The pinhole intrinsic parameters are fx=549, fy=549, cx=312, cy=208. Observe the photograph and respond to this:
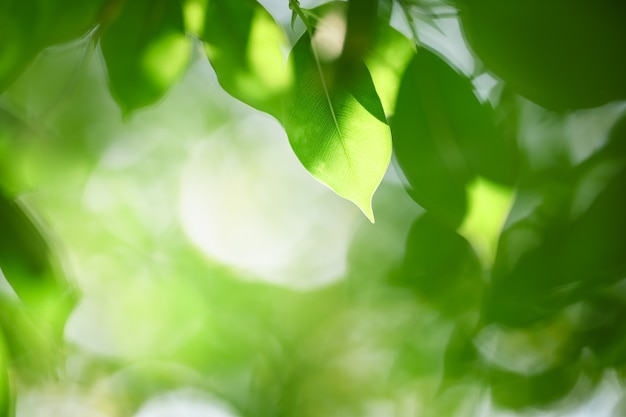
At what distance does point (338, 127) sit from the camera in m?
0.29

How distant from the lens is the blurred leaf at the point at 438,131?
0.33m

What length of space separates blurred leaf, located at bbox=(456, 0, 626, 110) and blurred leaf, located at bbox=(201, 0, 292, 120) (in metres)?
0.13

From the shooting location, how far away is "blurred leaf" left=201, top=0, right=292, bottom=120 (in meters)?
0.32

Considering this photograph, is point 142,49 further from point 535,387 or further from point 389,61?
point 535,387

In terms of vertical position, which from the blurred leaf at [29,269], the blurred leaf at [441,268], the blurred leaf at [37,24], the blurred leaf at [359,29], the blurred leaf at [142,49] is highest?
the blurred leaf at [37,24]

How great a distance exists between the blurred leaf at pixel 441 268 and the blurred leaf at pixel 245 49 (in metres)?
0.22

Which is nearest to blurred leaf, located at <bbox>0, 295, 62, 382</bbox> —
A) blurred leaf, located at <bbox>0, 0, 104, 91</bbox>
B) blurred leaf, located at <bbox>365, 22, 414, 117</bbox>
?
blurred leaf, located at <bbox>0, 0, 104, 91</bbox>

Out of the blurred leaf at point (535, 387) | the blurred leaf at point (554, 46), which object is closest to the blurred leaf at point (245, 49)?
the blurred leaf at point (554, 46)

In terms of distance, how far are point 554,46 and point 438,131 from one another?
136mm

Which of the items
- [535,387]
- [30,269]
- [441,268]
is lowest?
[535,387]

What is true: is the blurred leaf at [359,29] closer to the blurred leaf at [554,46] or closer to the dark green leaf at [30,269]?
the blurred leaf at [554,46]

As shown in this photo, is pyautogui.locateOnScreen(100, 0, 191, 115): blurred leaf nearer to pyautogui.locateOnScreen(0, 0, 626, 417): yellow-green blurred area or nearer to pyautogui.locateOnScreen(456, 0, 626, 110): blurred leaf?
pyautogui.locateOnScreen(0, 0, 626, 417): yellow-green blurred area

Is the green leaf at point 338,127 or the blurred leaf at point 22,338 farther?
the blurred leaf at point 22,338

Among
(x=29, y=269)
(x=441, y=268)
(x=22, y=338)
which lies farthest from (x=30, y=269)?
(x=441, y=268)
